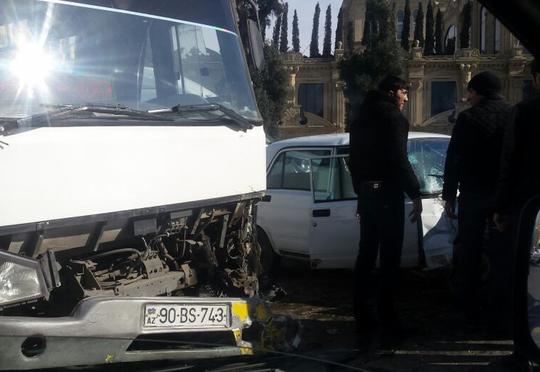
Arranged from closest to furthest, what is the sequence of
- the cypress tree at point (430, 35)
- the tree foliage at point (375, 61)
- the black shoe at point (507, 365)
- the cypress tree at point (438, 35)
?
the black shoe at point (507, 365)
the tree foliage at point (375, 61)
the cypress tree at point (430, 35)
the cypress tree at point (438, 35)

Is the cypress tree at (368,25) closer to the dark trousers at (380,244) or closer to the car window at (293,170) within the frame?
the car window at (293,170)

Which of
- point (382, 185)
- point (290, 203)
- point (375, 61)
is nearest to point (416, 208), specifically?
point (382, 185)

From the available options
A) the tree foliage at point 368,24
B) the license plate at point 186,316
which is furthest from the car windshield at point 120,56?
the tree foliage at point 368,24

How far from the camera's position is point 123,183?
353 centimetres

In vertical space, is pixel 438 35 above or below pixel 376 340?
above

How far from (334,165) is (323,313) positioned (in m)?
1.57

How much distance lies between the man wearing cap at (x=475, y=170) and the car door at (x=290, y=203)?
179 cm

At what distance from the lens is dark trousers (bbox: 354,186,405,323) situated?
545 cm

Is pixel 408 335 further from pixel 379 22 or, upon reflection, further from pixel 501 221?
pixel 379 22

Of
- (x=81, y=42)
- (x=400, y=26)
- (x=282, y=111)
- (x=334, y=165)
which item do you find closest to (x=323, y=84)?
(x=282, y=111)

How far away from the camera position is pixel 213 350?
3.55 meters

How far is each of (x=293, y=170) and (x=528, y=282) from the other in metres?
4.73

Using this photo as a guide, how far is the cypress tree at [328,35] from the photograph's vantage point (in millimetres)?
61719

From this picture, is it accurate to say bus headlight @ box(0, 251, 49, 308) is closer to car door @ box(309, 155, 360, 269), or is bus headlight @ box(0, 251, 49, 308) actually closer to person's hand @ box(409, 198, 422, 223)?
person's hand @ box(409, 198, 422, 223)
